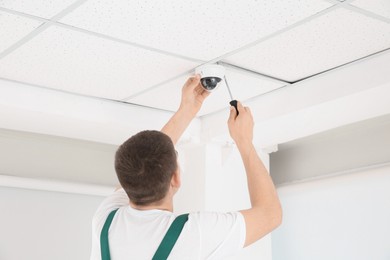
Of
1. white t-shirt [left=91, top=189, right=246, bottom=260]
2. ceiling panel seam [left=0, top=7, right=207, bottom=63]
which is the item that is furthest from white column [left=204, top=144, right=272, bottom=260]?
white t-shirt [left=91, top=189, right=246, bottom=260]

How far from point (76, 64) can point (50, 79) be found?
246mm

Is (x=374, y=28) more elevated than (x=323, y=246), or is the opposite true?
(x=374, y=28)

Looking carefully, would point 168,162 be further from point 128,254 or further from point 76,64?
point 76,64

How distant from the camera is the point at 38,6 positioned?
1820 mm

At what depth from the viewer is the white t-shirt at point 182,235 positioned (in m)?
1.47

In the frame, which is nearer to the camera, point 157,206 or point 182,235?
point 182,235

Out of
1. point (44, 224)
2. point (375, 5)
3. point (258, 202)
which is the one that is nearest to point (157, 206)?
point (258, 202)

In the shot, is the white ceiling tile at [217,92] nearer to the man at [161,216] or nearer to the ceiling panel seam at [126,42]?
the ceiling panel seam at [126,42]

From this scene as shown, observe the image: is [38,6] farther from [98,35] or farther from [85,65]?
[85,65]

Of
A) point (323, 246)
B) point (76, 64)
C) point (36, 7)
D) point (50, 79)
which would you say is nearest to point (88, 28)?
point (36, 7)

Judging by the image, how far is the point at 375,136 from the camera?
277 cm

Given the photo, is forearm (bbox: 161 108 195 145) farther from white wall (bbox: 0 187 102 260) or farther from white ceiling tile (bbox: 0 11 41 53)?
white wall (bbox: 0 187 102 260)

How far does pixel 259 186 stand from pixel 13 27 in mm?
991

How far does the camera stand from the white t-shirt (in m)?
1.47
